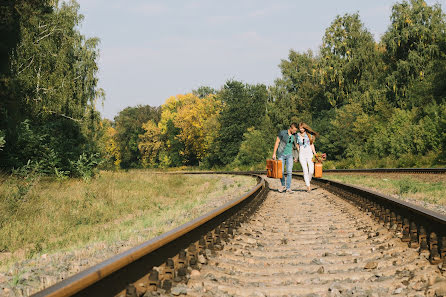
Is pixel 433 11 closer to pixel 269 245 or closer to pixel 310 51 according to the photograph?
pixel 310 51

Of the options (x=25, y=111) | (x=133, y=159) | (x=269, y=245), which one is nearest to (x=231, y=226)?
(x=269, y=245)

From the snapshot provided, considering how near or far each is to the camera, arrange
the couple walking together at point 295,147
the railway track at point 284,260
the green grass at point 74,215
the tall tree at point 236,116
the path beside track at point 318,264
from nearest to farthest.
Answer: the railway track at point 284,260, the path beside track at point 318,264, the green grass at point 74,215, the couple walking together at point 295,147, the tall tree at point 236,116

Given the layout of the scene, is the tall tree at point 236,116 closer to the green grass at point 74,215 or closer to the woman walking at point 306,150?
the green grass at point 74,215

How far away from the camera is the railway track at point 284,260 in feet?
11.8

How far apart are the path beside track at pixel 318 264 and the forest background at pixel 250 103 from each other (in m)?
11.7

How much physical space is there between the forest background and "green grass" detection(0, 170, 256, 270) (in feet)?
6.32

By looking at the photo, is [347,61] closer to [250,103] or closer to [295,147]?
[250,103]

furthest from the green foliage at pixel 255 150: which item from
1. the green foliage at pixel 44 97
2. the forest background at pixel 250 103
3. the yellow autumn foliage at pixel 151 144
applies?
the yellow autumn foliage at pixel 151 144

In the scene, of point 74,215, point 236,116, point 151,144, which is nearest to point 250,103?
point 236,116

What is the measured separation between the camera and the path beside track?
3.91 meters

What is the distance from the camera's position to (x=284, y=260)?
5203mm

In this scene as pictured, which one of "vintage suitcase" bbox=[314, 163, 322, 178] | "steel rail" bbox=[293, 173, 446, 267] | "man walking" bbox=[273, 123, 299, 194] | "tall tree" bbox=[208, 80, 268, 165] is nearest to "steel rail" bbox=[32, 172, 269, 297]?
"steel rail" bbox=[293, 173, 446, 267]

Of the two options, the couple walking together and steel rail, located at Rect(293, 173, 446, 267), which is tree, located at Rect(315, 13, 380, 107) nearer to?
the couple walking together

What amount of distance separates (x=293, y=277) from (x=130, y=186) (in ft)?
59.3
